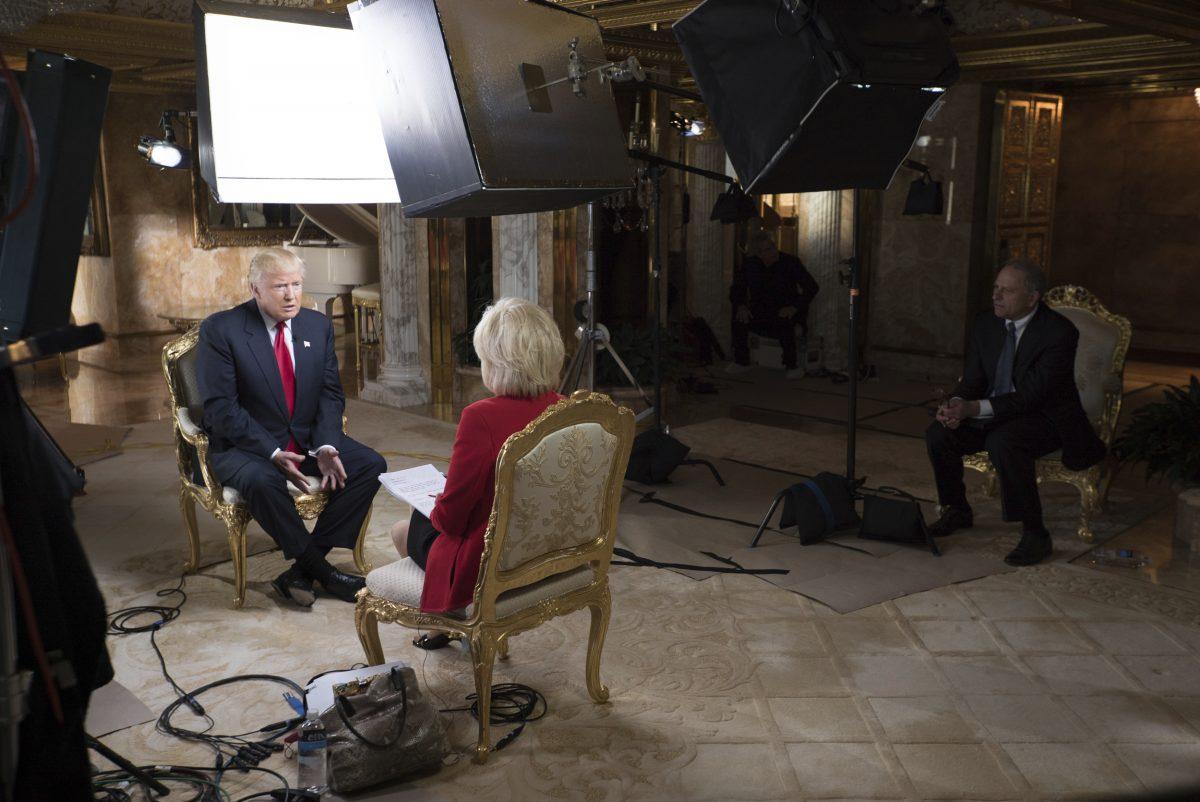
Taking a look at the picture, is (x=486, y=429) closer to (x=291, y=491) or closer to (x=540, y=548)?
(x=540, y=548)

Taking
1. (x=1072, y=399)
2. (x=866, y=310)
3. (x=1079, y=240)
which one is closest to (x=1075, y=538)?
(x=1072, y=399)

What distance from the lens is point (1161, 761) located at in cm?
319

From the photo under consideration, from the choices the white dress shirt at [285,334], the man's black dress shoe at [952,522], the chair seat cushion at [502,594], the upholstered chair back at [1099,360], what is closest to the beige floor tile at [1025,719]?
the chair seat cushion at [502,594]

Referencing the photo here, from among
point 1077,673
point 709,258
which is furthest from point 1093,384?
point 709,258

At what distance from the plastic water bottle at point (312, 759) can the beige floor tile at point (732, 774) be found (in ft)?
3.34

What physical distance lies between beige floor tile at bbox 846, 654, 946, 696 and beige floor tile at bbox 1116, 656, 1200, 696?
0.72m

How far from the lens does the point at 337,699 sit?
305 cm

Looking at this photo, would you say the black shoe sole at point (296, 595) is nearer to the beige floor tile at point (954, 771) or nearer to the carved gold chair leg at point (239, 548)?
the carved gold chair leg at point (239, 548)

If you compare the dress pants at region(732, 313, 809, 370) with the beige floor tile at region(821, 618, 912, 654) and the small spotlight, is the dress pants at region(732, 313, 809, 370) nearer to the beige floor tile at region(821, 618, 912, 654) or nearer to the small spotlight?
the small spotlight

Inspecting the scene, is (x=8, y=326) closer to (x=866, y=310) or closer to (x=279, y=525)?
(x=279, y=525)

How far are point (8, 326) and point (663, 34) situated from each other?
21.2 ft

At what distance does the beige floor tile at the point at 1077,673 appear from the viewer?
12.1ft

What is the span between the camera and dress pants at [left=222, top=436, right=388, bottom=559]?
428 centimetres

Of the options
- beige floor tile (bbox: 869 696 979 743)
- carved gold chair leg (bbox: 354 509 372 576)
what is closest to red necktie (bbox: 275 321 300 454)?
carved gold chair leg (bbox: 354 509 372 576)
